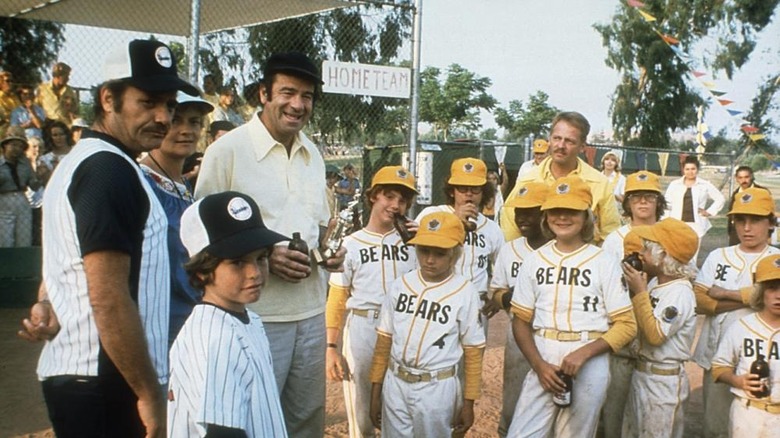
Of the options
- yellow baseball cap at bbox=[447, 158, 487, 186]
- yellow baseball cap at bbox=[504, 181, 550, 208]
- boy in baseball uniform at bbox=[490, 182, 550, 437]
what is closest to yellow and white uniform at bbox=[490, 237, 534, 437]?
boy in baseball uniform at bbox=[490, 182, 550, 437]

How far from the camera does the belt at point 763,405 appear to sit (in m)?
3.92

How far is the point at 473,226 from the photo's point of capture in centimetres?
479

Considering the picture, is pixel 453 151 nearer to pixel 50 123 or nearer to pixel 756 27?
pixel 50 123

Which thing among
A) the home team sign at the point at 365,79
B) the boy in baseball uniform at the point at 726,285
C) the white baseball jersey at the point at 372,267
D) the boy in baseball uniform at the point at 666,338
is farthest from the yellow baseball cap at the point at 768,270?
the home team sign at the point at 365,79

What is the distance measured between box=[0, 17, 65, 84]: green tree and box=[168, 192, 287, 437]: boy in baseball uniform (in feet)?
37.7

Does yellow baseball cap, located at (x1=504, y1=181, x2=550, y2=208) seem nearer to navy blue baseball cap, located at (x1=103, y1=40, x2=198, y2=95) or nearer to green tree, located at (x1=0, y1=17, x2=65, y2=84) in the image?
navy blue baseball cap, located at (x1=103, y1=40, x2=198, y2=95)

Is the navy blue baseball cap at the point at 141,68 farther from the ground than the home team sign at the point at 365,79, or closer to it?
closer to it

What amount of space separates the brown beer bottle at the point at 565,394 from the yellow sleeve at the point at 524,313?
374 mm

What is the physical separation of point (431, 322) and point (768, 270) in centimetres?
195

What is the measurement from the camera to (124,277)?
1995mm

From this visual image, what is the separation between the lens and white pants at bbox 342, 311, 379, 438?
4344 mm

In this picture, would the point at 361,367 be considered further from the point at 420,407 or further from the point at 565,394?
the point at 565,394

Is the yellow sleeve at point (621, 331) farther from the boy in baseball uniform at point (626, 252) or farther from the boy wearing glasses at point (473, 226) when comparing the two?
the boy wearing glasses at point (473, 226)

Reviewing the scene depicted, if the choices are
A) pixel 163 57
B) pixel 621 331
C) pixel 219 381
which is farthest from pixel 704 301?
pixel 163 57
